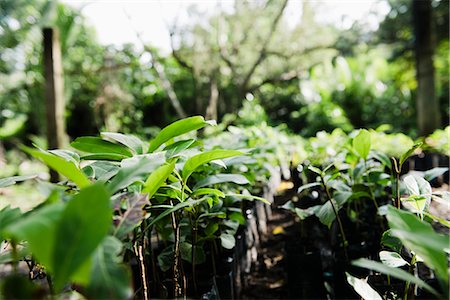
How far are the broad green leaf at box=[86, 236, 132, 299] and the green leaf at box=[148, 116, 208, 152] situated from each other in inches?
15.0

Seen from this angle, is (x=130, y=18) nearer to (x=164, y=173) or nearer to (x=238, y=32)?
(x=238, y=32)

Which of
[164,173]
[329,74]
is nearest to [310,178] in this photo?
[164,173]

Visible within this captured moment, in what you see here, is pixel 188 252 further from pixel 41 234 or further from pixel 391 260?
pixel 41 234

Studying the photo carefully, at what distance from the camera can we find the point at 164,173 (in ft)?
1.75

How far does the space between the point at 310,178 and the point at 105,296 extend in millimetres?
1560

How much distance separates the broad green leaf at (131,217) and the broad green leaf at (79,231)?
9cm

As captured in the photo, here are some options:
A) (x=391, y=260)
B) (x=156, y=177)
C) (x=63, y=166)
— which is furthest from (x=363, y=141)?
(x=63, y=166)

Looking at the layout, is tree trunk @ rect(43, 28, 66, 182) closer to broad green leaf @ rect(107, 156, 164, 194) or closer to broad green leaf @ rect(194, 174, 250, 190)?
broad green leaf @ rect(194, 174, 250, 190)

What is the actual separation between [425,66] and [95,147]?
13.8 ft

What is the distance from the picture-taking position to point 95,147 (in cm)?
74

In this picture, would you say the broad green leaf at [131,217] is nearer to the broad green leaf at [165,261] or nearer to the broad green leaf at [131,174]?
the broad green leaf at [131,174]

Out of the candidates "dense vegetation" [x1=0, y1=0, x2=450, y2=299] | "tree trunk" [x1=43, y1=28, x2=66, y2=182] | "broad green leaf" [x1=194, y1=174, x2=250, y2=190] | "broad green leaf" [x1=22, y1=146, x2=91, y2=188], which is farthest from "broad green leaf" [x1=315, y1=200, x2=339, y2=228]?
"tree trunk" [x1=43, y1=28, x2=66, y2=182]

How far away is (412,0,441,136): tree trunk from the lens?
12.8ft

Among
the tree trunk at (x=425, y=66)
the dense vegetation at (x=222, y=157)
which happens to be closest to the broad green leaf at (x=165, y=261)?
the dense vegetation at (x=222, y=157)
